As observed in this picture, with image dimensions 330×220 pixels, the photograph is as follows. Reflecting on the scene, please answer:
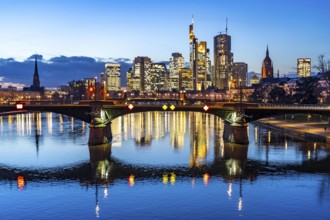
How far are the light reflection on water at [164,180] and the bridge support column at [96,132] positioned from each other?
2.87 metres

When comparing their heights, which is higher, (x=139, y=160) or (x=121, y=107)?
(x=121, y=107)

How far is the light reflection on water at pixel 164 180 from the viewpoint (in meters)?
45.9

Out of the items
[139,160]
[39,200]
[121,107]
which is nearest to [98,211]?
[39,200]

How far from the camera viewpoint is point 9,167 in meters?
68.8

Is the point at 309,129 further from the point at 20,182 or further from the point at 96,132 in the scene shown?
the point at 20,182

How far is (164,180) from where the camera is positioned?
59.2 meters

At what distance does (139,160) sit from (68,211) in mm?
28861

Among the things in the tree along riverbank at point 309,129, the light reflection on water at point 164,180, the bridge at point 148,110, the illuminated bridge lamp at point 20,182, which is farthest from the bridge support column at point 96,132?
the tree along riverbank at point 309,129

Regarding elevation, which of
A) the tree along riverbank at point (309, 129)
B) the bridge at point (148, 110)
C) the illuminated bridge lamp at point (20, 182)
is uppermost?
the bridge at point (148, 110)

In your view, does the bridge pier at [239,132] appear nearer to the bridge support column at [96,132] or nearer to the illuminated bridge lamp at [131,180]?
the bridge support column at [96,132]

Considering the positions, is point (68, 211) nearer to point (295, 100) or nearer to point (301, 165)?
point (301, 165)

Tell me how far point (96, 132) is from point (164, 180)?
34355mm

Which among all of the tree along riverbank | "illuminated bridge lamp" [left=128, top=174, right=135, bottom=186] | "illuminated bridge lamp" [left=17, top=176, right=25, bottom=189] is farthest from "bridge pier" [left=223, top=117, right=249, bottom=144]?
"illuminated bridge lamp" [left=17, top=176, right=25, bottom=189]

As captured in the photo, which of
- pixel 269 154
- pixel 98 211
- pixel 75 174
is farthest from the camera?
pixel 269 154
